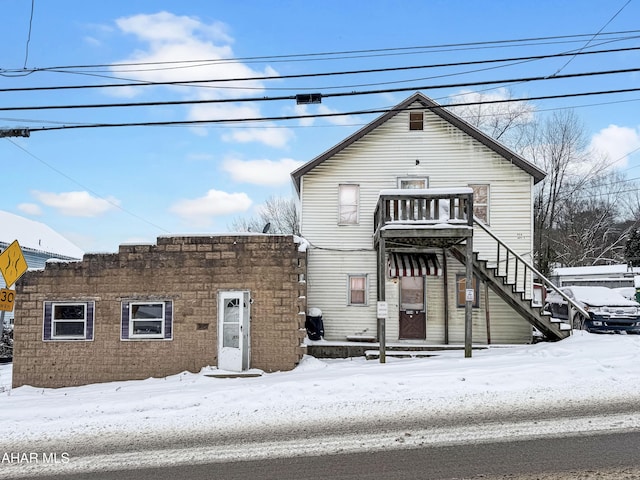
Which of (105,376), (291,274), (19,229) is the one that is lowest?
(105,376)

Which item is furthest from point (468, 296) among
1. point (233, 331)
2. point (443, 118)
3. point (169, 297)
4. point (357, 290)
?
point (169, 297)

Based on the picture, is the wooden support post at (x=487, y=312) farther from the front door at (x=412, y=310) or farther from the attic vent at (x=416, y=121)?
the attic vent at (x=416, y=121)

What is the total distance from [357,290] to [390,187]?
11.3 feet

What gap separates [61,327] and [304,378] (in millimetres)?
7027

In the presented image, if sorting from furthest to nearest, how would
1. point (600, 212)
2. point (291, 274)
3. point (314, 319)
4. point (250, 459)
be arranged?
point (600, 212) → point (314, 319) → point (291, 274) → point (250, 459)

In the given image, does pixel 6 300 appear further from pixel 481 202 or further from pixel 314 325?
pixel 481 202

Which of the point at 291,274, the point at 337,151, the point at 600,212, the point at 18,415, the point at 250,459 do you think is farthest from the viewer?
the point at 600,212

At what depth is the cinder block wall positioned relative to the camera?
13297 mm

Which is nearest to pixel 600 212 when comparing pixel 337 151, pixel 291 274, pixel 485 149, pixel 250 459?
pixel 485 149

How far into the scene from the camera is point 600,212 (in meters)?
42.3

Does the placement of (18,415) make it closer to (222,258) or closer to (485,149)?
(222,258)

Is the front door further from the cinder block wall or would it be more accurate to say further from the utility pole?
the utility pole

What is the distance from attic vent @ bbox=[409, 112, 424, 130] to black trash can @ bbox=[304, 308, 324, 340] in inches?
263
